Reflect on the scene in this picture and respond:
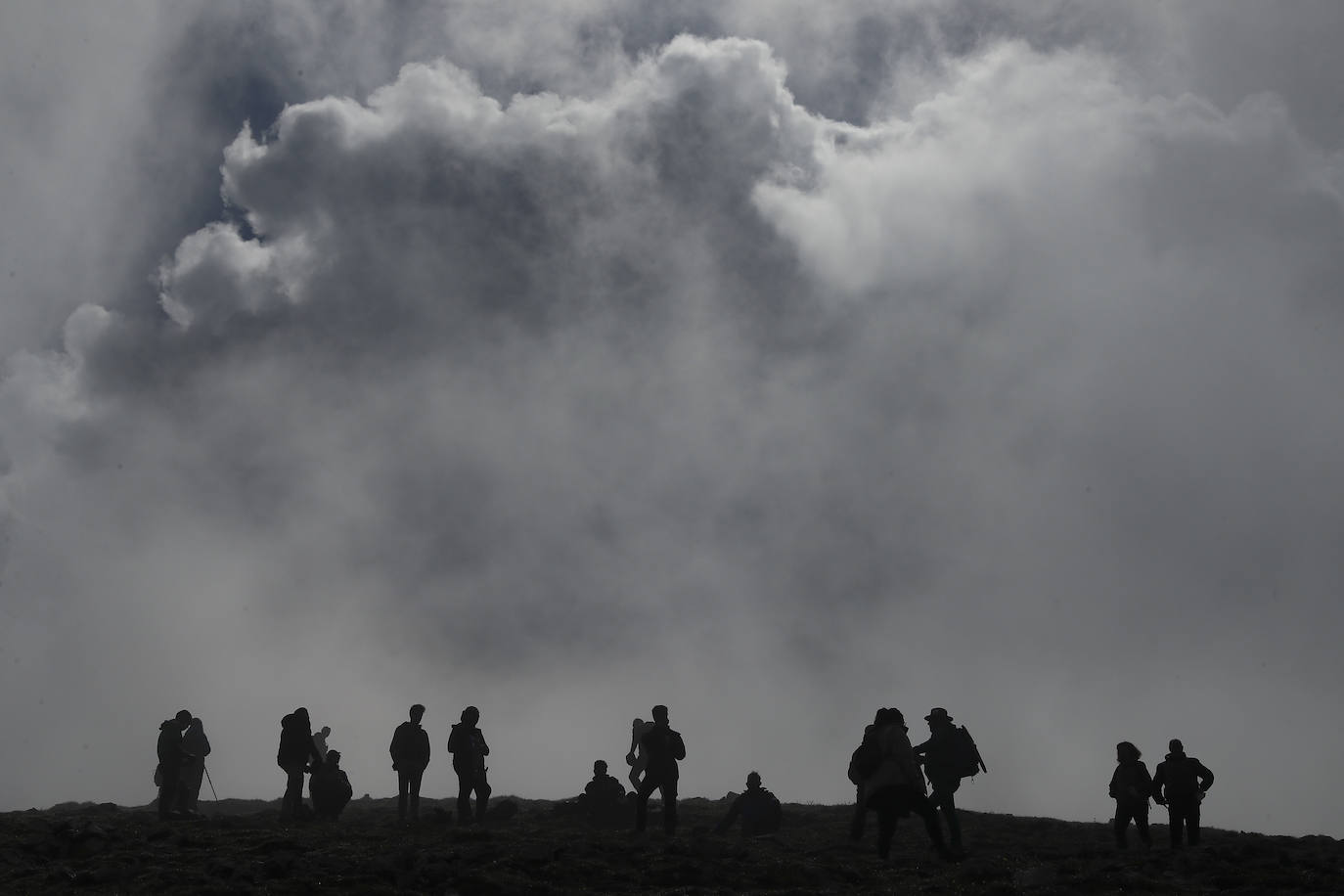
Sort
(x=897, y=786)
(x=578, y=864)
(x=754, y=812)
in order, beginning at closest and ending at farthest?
(x=897, y=786) → (x=578, y=864) → (x=754, y=812)

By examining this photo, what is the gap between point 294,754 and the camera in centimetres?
2719

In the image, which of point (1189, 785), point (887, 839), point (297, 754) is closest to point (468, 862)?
point (887, 839)

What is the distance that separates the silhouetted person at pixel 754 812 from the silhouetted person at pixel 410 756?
22.7ft

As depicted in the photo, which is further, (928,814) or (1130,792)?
(1130,792)

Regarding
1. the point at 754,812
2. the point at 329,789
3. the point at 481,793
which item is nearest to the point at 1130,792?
the point at 754,812

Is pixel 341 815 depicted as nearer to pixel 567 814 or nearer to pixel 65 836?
pixel 567 814

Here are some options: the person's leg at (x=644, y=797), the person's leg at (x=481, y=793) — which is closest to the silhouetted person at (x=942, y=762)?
the person's leg at (x=644, y=797)

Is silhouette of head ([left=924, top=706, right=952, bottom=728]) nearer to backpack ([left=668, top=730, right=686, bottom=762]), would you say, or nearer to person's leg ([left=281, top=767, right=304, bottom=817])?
backpack ([left=668, top=730, right=686, bottom=762])

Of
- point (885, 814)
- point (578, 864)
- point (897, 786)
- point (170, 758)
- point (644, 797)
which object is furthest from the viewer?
point (170, 758)

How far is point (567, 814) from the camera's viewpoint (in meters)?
Answer: 29.1

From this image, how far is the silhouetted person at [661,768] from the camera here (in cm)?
2530

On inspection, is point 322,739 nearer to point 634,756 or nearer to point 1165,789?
point 634,756

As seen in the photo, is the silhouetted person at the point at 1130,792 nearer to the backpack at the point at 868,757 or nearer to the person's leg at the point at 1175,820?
the person's leg at the point at 1175,820

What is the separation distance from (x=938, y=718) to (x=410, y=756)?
11970 millimetres
